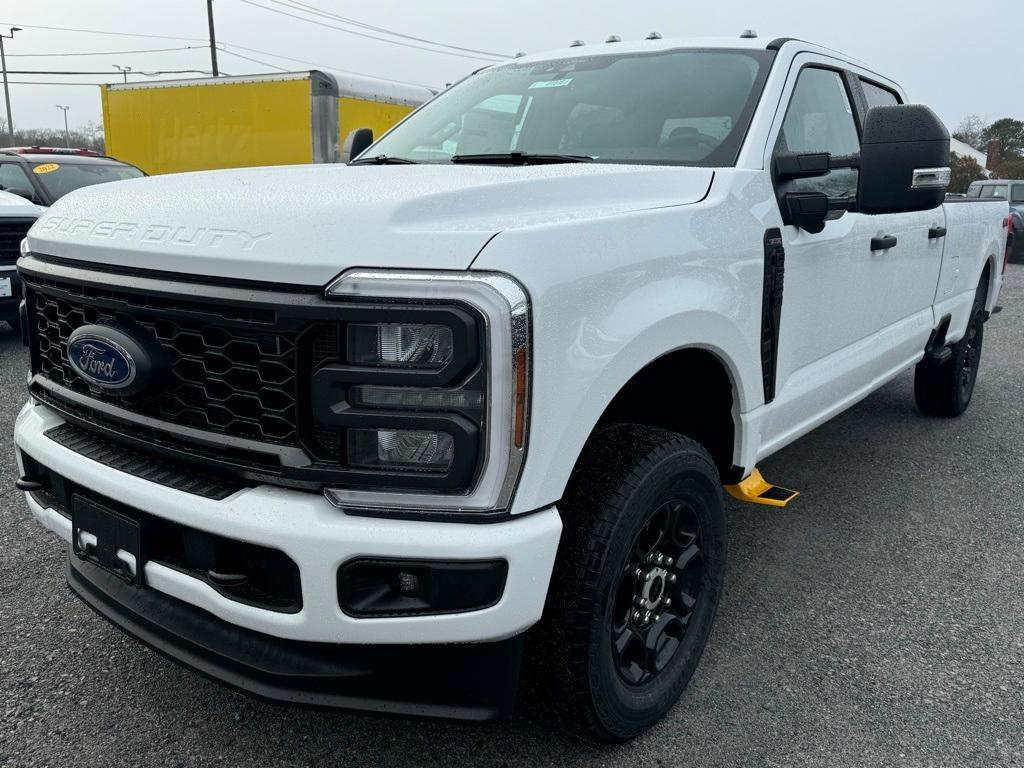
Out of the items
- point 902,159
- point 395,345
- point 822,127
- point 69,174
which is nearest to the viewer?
point 395,345

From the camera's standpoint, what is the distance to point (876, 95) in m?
3.83

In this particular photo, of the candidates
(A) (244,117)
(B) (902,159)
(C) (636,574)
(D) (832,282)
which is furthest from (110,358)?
(A) (244,117)

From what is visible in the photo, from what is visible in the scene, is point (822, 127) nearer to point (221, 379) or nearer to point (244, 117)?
point (221, 379)

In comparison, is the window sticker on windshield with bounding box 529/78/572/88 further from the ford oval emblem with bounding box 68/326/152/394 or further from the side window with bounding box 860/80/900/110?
the ford oval emblem with bounding box 68/326/152/394

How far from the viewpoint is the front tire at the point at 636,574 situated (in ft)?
6.20

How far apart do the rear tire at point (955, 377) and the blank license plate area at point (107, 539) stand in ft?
14.9

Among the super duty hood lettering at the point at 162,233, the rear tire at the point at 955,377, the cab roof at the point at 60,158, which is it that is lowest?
the rear tire at the point at 955,377

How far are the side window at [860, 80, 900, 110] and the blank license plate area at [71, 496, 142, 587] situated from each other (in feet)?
10.6

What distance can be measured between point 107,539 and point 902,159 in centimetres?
222

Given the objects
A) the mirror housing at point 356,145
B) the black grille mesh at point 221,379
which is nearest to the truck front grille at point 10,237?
the mirror housing at point 356,145

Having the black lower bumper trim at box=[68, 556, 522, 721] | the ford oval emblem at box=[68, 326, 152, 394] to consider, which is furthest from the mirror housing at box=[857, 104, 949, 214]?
the ford oval emblem at box=[68, 326, 152, 394]

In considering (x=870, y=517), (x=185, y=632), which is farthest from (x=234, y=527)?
(x=870, y=517)

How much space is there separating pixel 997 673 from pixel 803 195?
5.05ft

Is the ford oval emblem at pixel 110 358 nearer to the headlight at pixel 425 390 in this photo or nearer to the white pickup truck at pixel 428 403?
the white pickup truck at pixel 428 403
